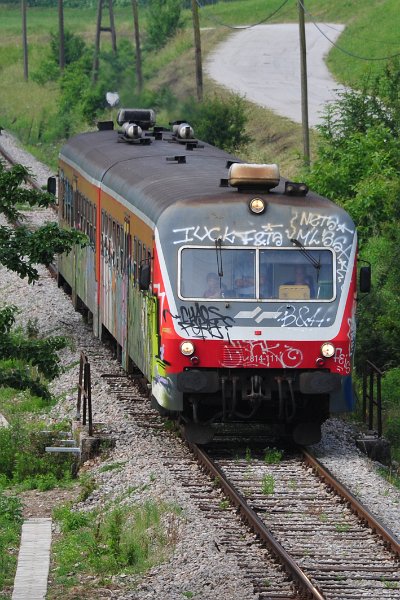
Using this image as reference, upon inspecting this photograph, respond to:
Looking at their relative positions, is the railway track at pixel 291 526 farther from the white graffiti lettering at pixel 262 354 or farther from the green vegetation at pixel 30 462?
the green vegetation at pixel 30 462

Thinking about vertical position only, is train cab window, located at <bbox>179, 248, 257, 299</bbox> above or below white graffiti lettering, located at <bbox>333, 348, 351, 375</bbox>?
above

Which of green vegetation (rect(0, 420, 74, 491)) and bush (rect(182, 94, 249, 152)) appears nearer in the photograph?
green vegetation (rect(0, 420, 74, 491))

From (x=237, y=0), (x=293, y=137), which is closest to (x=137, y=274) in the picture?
(x=293, y=137)

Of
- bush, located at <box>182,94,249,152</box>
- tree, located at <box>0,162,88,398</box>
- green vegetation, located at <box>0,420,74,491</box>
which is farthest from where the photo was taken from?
bush, located at <box>182,94,249,152</box>

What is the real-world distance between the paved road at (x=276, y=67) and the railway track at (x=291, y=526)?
1361 inches

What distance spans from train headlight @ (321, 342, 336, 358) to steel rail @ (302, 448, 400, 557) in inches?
42.5

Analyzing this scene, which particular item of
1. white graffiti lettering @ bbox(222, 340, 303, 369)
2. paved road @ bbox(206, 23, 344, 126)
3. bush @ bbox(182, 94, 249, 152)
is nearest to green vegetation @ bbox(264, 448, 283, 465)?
white graffiti lettering @ bbox(222, 340, 303, 369)

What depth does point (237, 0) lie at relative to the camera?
101 m

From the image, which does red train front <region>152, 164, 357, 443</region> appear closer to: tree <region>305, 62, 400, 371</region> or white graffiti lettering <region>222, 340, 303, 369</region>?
white graffiti lettering <region>222, 340, 303, 369</region>

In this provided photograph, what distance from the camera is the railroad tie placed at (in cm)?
1073

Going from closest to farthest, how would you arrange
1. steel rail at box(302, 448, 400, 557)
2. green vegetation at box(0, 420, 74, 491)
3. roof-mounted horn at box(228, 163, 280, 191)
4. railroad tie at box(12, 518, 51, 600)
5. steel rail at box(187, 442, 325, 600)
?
steel rail at box(187, 442, 325, 600) < railroad tie at box(12, 518, 51, 600) < steel rail at box(302, 448, 400, 557) < roof-mounted horn at box(228, 163, 280, 191) < green vegetation at box(0, 420, 74, 491)

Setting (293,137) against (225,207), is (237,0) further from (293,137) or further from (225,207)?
(225,207)

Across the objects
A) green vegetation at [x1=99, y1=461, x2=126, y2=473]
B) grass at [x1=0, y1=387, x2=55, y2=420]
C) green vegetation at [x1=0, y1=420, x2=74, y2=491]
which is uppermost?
green vegetation at [x1=99, y1=461, x2=126, y2=473]

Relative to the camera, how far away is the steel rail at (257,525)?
10.2m
